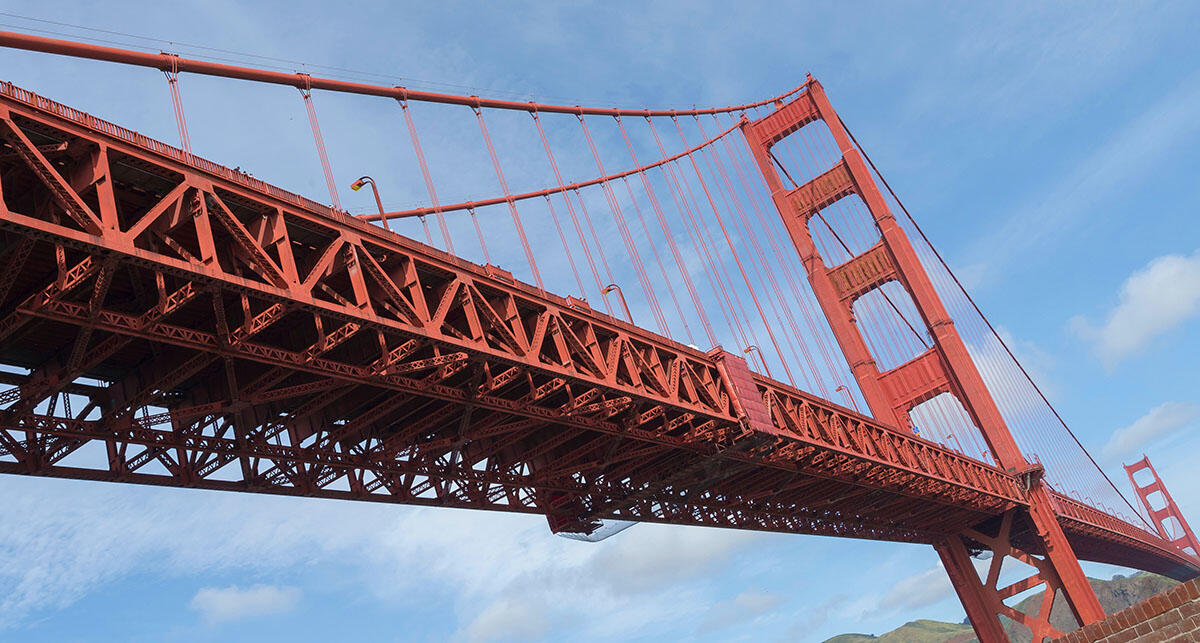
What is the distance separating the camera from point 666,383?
1038 inches

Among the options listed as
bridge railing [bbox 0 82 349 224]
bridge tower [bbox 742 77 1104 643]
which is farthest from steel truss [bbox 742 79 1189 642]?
bridge railing [bbox 0 82 349 224]

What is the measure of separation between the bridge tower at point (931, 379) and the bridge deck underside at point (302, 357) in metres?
19.1

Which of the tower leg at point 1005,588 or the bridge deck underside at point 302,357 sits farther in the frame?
the tower leg at point 1005,588

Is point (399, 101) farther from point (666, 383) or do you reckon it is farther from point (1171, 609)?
point (1171, 609)

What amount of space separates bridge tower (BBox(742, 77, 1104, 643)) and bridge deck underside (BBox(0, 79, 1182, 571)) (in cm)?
1910

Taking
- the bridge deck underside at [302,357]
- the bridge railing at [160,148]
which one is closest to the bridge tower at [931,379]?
the bridge deck underside at [302,357]

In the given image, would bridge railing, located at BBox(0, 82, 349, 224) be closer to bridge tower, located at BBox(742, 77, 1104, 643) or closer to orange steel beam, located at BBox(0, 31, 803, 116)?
orange steel beam, located at BBox(0, 31, 803, 116)

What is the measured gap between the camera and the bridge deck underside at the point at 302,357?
13.5m

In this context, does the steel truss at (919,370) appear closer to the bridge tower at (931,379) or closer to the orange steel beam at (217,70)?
the bridge tower at (931,379)

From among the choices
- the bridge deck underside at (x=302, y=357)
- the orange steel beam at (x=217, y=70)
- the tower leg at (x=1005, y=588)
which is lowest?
the tower leg at (x=1005, y=588)

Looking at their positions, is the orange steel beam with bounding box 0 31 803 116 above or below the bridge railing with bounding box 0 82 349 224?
above

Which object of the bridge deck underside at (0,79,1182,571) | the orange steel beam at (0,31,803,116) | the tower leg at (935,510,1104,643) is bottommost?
the tower leg at (935,510,1104,643)

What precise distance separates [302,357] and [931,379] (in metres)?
40.8

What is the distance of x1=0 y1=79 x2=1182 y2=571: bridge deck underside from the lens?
13.5 metres
